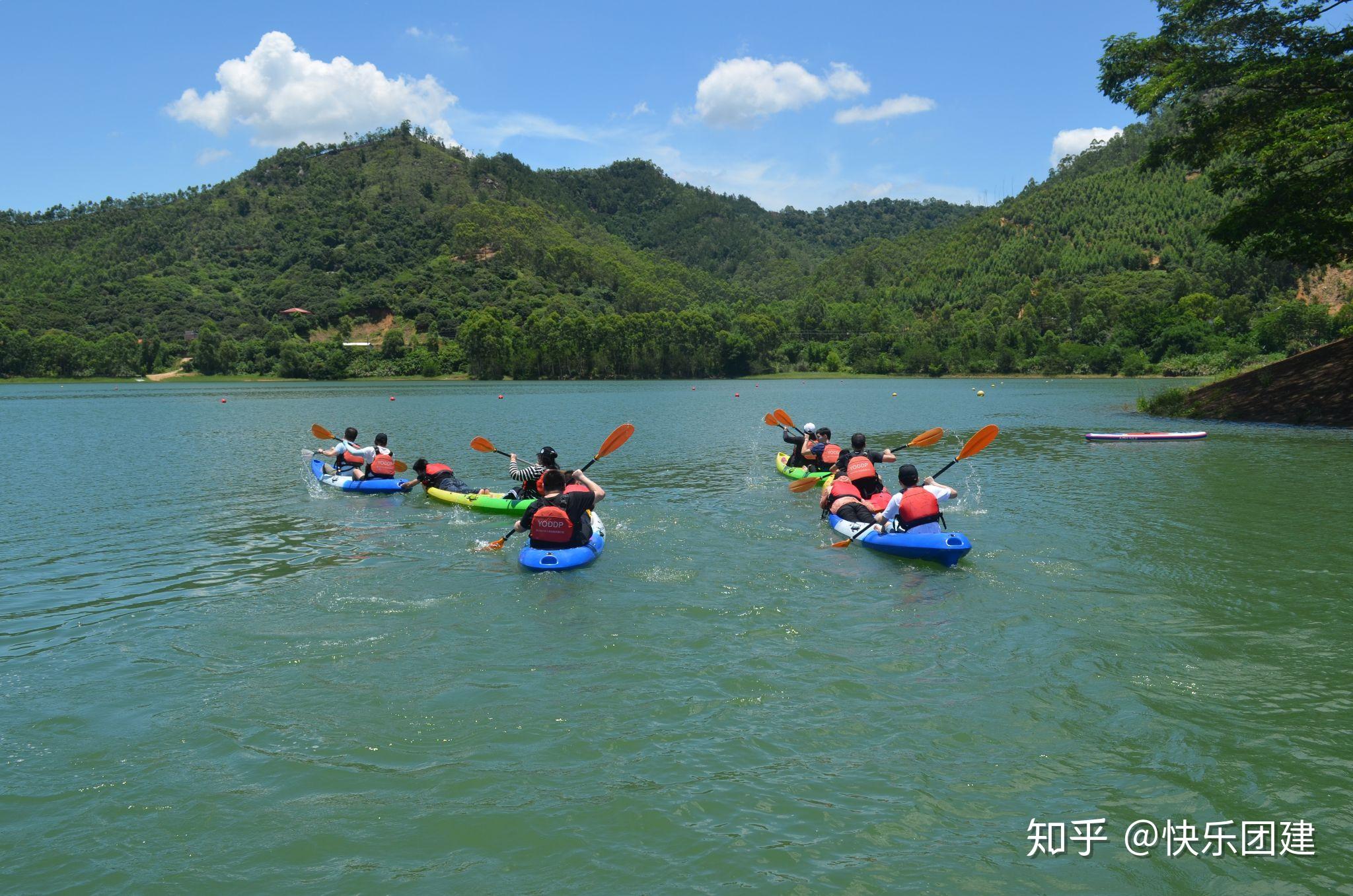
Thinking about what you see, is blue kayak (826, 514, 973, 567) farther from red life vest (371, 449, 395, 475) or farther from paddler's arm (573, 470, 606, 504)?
red life vest (371, 449, 395, 475)

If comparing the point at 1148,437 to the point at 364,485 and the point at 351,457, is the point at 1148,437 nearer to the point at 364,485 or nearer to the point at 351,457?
the point at 364,485

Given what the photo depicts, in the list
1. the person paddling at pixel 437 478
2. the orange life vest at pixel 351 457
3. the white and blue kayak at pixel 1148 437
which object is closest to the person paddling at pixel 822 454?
the person paddling at pixel 437 478

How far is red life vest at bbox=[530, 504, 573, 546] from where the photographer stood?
12.9m

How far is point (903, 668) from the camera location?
8.91 m

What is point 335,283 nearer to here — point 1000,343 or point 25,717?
point 1000,343

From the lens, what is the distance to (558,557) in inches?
504

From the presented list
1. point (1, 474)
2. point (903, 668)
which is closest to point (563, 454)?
point (1, 474)

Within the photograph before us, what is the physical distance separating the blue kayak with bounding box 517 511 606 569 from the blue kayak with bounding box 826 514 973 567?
4.53 metres

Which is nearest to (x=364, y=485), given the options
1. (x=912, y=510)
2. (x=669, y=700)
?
(x=912, y=510)

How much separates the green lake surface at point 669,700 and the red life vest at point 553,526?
58cm

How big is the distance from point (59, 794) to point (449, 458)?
2200 cm

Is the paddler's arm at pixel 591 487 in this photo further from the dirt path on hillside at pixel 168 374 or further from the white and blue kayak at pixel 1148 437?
the dirt path on hillside at pixel 168 374

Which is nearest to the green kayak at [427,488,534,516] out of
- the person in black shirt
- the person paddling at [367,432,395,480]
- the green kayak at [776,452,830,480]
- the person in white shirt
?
the person paddling at [367,432,395,480]

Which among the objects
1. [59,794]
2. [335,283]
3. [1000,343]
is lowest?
[59,794]
